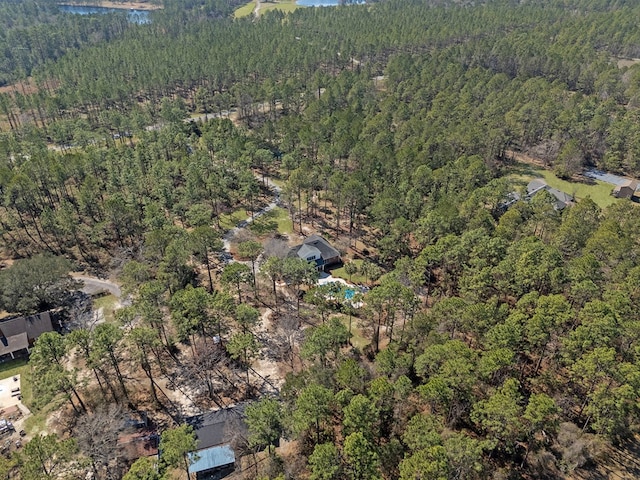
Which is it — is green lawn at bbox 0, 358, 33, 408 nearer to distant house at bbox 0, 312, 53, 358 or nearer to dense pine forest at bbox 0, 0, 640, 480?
dense pine forest at bbox 0, 0, 640, 480

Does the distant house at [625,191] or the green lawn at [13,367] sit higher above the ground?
the distant house at [625,191]

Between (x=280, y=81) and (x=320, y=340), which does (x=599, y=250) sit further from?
(x=280, y=81)

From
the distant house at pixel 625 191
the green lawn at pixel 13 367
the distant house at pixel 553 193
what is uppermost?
the distant house at pixel 553 193

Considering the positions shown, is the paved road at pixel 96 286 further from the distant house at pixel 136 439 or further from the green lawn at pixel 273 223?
the green lawn at pixel 273 223

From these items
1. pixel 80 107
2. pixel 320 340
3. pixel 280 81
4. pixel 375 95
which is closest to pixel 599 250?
pixel 320 340

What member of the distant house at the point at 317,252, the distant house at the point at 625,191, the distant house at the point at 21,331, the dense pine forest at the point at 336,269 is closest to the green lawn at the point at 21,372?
the dense pine forest at the point at 336,269

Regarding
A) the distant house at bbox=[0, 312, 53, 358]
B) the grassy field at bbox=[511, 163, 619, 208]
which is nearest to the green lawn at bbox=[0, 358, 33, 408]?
the distant house at bbox=[0, 312, 53, 358]
